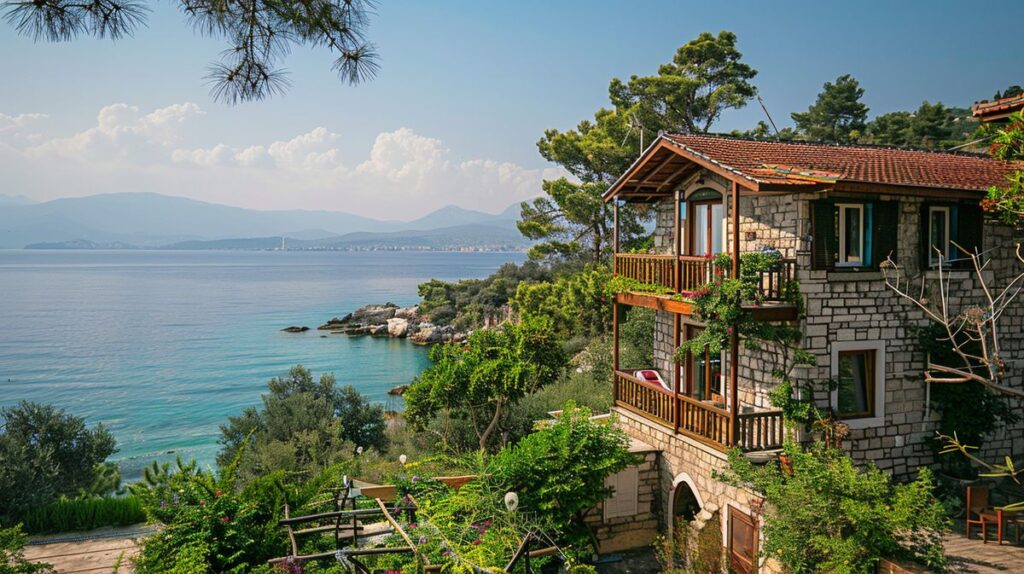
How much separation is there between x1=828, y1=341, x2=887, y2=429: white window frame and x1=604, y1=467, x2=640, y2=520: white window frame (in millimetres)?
3831

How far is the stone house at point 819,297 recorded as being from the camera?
1092 cm

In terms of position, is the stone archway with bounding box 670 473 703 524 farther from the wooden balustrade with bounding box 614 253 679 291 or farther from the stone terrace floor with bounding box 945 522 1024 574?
the stone terrace floor with bounding box 945 522 1024 574

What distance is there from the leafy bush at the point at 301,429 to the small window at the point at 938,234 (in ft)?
46.4

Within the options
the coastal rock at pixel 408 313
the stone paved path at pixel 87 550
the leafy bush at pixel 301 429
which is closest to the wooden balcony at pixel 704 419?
the leafy bush at pixel 301 429

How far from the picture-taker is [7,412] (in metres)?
18.4

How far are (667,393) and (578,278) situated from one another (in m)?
18.9

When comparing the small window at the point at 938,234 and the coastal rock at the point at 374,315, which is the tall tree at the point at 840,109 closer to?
the small window at the point at 938,234

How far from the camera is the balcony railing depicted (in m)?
11.1

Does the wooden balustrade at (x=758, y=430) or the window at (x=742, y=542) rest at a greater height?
the wooden balustrade at (x=758, y=430)

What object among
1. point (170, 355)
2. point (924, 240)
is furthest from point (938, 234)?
point (170, 355)

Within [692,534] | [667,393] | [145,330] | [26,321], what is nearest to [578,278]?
[667,393]

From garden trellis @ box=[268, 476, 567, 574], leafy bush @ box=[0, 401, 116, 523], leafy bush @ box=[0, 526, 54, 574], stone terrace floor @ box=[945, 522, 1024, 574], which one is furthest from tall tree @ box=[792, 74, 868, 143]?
leafy bush @ box=[0, 526, 54, 574]

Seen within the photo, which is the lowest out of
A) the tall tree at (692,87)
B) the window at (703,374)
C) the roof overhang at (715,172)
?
the window at (703,374)

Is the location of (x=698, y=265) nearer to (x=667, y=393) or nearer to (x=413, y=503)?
(x=667, y=393)
